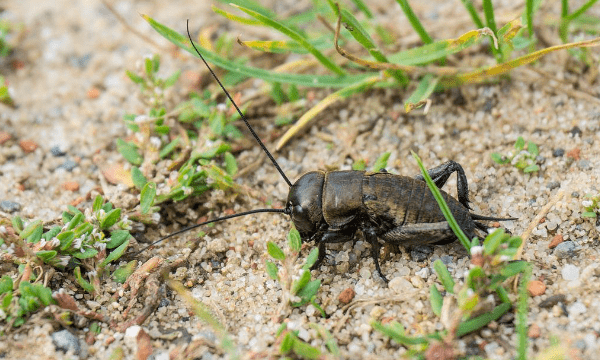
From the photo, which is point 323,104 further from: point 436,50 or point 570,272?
point 570,272

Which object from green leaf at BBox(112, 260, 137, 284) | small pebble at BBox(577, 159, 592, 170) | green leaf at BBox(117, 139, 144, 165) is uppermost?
green leaf at BBox(117, 139, 144, 165)

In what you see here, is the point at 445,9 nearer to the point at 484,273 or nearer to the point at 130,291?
the point at 484,273

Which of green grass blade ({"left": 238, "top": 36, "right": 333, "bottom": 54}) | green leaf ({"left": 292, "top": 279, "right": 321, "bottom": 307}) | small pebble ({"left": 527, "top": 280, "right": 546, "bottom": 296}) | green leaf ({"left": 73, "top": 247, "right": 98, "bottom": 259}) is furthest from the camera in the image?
green grass blade ({"left": 238, "top": 36, "right": 333, "bottom": 54})

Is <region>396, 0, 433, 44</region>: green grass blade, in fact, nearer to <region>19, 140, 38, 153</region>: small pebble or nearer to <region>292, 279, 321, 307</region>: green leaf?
<region>292, 279, 321, 307</region>: green leaf

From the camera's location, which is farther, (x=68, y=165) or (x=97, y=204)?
(x=68, y=165)

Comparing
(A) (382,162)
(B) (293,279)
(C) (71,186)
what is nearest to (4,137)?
(C) (71,186)

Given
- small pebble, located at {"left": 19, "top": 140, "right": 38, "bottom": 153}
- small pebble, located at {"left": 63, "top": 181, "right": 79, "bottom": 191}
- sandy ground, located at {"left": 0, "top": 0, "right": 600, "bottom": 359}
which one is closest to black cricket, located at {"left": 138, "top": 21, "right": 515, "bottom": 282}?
sandy ground, located at {"left": 0, "top": 0, "right": 600, "bottom": 359}

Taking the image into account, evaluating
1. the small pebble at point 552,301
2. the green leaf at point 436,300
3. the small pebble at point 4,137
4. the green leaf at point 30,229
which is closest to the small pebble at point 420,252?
the green leaf at point 436,300
